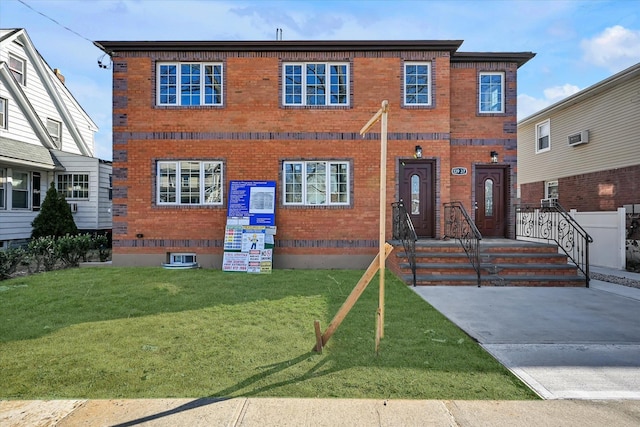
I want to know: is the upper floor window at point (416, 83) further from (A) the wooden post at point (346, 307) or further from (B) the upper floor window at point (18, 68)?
(B) the upper floor window at point (18, 68)

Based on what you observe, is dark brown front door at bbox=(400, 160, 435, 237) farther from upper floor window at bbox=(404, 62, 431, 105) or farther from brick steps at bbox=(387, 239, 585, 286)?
upper floor window at bbox=(404, 62, 431, 105)

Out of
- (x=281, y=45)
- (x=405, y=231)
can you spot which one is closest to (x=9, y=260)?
(x=281, y=45)

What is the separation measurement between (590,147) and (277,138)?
13.0 meters

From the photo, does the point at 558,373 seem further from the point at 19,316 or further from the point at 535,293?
the point at 19,316

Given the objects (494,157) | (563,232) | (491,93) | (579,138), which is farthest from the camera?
(579,138)

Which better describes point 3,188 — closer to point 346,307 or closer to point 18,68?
point 18,68

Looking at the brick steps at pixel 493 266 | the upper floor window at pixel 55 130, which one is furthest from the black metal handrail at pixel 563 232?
the upper floor window at pixel 55 130

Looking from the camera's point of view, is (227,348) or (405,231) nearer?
(227,348)

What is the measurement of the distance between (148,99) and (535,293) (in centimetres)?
1162

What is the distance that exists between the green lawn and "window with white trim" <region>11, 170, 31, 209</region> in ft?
28.9

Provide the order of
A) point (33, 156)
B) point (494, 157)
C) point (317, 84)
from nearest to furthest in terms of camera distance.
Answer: point (317, 84) < point (494, 157) < point (33, 156)

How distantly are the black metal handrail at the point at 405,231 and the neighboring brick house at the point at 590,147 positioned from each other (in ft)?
29.1

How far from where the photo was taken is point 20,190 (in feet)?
48.0

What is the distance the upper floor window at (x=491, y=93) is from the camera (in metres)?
11.5
